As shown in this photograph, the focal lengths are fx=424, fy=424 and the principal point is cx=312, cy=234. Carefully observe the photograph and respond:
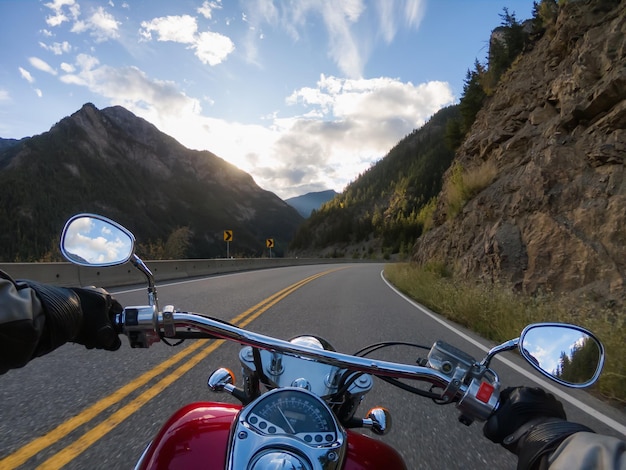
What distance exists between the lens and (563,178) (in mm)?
11125

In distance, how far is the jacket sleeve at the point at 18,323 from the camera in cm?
111

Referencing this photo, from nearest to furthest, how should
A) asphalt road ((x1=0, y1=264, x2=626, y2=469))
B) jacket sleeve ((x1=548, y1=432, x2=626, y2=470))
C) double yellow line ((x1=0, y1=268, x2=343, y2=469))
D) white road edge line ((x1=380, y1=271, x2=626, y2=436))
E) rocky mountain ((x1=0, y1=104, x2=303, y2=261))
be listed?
1. jacket sleeve ((x1=548, y1=432, x2=626, y2=470))
2. double yellow line ((x1=0, y1=268, x2=343, y2=469))
3. asphalt road ((x1=0, y1=264, x2=626, y2=469))
4. white road edge line ((x1=380, y1=271, x2=626, y2=436))
5. rocky mountain ((x1=0, y1=104, x2=303, y2=261))

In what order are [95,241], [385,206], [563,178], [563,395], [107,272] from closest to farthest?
[95,241]
[563,395]
[563,178]
[107,272]
[385,206]

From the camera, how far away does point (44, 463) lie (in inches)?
98.6

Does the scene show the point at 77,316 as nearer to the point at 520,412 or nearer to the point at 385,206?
the point at 520,412

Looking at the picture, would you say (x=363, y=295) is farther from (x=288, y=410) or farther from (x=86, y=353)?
(x=288, y=410)

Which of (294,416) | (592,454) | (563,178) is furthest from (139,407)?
(563,178)

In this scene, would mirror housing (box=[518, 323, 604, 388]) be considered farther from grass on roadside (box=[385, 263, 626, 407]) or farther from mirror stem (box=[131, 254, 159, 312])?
grass on roadside (box=[385, 263, 626, 407])

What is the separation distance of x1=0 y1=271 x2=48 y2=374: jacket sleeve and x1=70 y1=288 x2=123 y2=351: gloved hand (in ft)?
0.83

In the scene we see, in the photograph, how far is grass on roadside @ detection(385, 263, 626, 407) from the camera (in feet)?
14.9

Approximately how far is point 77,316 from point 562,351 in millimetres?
1674

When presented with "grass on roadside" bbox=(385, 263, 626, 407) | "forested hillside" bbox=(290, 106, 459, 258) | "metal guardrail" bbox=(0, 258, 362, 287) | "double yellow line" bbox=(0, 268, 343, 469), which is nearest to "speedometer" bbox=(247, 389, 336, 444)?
"double yellow line" bbox=(0, 268, 343, 469)

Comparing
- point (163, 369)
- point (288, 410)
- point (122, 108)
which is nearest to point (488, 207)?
point (163, 369)

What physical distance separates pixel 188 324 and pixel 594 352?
1.46 meters
